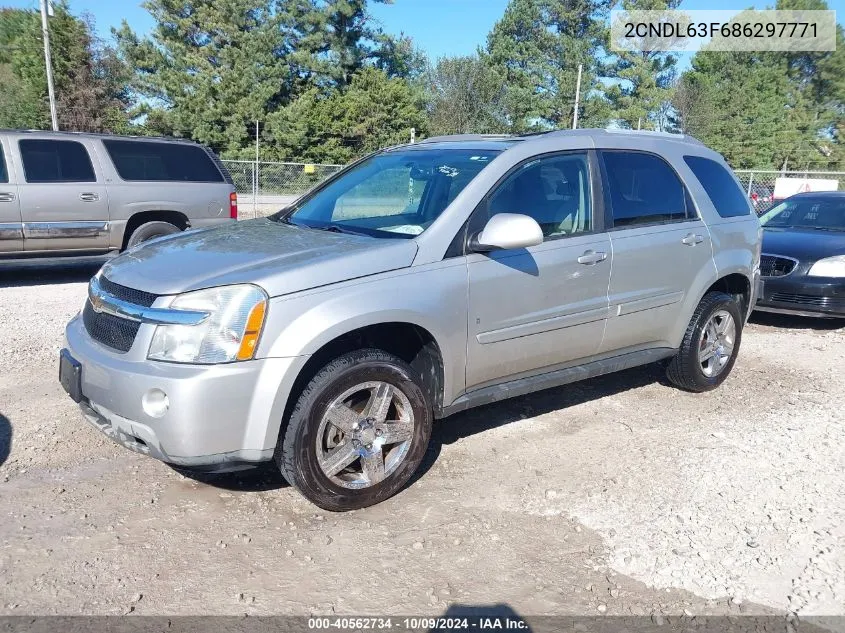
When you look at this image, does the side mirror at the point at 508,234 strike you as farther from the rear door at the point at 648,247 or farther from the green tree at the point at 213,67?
the green tree at the point at 213,67

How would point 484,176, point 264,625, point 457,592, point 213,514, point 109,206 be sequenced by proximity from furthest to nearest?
1. point 109,206
2. point 484,176
3. point 213,514
4. point 457,592
5. point 264,625

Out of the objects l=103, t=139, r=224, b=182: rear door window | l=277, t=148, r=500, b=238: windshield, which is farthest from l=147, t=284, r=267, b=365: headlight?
l=103, t=139, r=224, b=182: rear door window

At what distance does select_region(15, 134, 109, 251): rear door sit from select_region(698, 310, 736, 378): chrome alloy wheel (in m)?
7.06

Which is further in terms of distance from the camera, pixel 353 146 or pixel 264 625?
pixel 353 146

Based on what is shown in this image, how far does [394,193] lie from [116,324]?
1.90m

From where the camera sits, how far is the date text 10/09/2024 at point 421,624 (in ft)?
8.92

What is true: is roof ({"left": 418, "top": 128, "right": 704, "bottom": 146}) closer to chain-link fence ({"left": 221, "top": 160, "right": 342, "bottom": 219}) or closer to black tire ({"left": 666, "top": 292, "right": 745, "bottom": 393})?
black tire ({"left": 666, "top": 292, "right": 745, "bottom": 393})

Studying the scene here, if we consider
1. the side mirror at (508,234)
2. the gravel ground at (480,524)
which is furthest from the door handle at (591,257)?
the gravel ground at (480,524)

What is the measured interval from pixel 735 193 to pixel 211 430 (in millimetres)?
4473

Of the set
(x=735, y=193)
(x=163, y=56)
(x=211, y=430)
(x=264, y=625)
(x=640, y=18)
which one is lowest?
(x=264, y=625)

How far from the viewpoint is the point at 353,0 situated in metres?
45.3

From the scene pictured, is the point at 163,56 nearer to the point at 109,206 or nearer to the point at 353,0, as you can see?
the point at 353,0

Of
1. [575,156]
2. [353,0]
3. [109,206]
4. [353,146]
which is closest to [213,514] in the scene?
[575,156]

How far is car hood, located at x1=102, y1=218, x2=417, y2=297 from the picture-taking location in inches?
127
